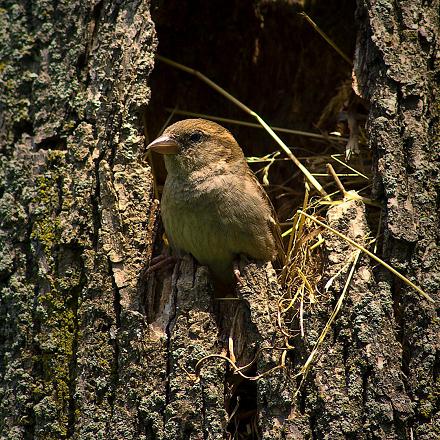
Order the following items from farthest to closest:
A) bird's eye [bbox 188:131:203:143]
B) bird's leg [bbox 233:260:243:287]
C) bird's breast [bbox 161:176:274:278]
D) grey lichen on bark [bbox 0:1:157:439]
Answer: bird's eye [bbox 188:131:203:143] < bird's breast [bbox 161:176:274:278] < bird's leg [bbox 233:260:243:287] < grey lichen on bark [bbox 0:1:157:439]

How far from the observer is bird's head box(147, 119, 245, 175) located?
485 cm

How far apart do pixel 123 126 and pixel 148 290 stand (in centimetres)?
97

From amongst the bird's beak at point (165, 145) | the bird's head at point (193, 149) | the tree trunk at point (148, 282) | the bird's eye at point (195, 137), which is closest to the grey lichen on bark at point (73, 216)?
the tree trunk at point (148, 282)

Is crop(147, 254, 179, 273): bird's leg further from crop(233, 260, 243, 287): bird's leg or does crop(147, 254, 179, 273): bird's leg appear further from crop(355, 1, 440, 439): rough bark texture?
crop(355, 1, 440, 439): rough bark texture

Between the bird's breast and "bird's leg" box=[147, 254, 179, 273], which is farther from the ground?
the bird's breast

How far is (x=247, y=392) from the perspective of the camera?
431cm

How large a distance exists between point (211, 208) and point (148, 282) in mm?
639

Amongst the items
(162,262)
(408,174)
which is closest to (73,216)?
(162,262)

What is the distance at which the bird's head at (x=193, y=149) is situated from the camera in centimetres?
485

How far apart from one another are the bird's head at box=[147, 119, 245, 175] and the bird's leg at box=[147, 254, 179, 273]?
60 centimetres

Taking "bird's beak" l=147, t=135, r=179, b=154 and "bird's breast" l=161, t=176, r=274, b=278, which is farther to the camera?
"bird's beak" l=147, t=135, r=179, b=154

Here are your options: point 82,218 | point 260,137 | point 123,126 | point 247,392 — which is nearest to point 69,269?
point 82,218

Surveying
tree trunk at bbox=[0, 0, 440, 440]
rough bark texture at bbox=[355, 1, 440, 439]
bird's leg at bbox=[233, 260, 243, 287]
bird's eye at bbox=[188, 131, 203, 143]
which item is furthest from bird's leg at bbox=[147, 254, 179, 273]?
rough bark texture at bbox=[355, 1, 440, 439]

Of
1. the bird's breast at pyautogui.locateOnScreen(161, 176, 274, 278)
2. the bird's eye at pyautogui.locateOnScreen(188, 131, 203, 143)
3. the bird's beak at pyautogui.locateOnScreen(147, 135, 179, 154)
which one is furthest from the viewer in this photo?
the bird's eye at pyautogui.locateOnScreen(188, 131, 203, 143)
